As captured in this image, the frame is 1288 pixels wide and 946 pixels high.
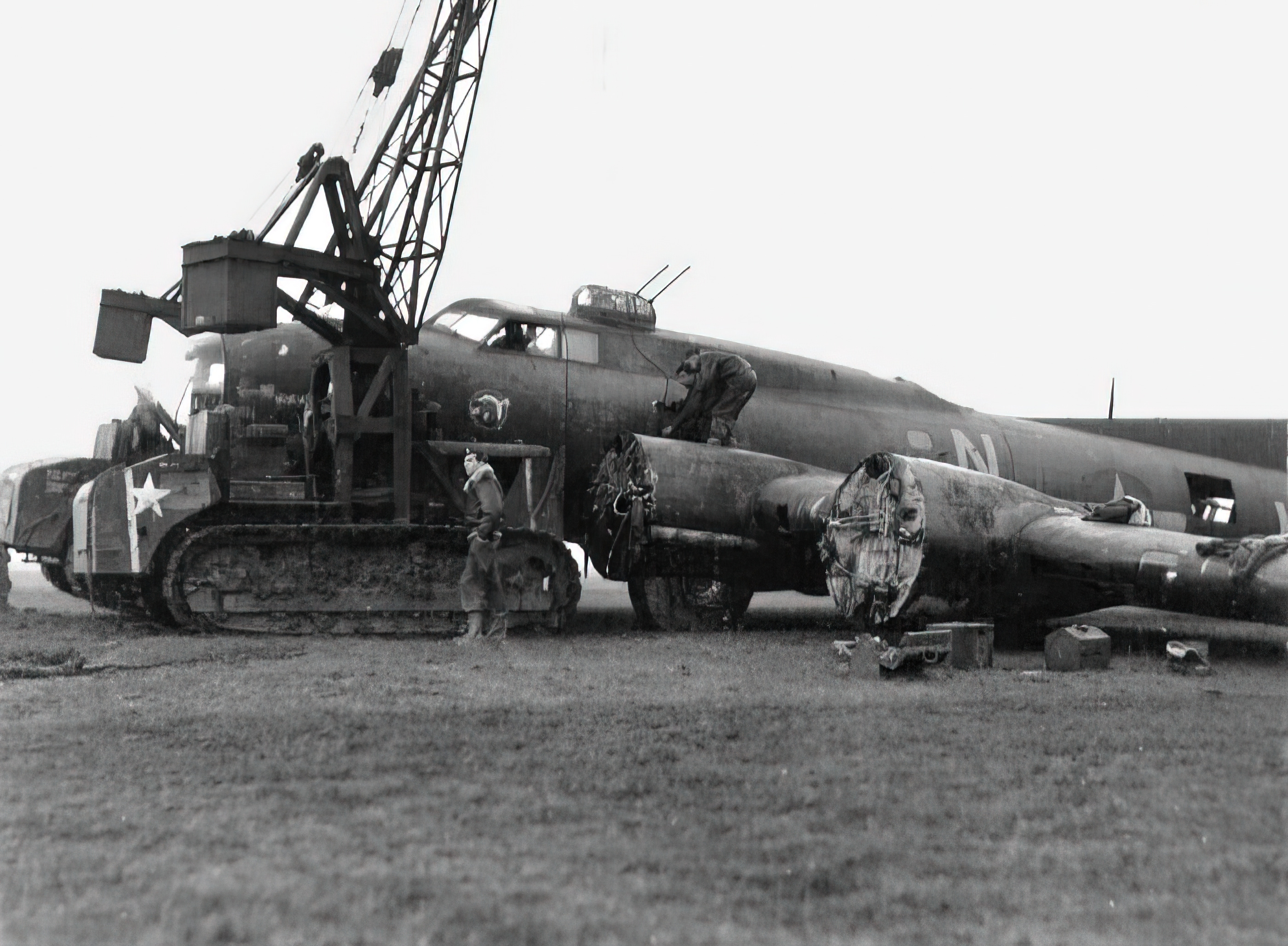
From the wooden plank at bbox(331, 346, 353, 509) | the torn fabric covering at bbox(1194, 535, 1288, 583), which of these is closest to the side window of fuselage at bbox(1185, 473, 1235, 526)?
the torn fabric covering at bbox(1194, 535, 1288, 583)

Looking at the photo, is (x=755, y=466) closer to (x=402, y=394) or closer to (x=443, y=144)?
(x=402, y=394)

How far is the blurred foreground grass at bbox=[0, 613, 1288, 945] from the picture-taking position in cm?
362

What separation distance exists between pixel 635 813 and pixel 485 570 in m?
6.75

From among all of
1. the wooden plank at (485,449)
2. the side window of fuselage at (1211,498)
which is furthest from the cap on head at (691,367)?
the side window of fuselage at (1211,498)

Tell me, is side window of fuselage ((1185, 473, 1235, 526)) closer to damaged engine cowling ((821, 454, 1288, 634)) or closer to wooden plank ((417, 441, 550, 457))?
damaged engine cowling ((821, 454, 1288, 634))

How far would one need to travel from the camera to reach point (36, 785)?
5.11 meters

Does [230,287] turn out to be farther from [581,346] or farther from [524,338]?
[581,346]

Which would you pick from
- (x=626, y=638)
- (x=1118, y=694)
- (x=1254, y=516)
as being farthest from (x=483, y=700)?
(x=1254, y=516)

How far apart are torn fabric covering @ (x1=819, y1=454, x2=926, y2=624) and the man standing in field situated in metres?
2.98

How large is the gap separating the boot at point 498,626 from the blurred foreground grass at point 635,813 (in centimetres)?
306

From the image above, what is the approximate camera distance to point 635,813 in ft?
15.9

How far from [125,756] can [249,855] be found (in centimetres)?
184

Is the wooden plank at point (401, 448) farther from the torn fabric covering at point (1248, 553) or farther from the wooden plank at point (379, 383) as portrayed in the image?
the torn fabric covering at point (1248, 553)

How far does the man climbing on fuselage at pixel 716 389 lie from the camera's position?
13.7 m
